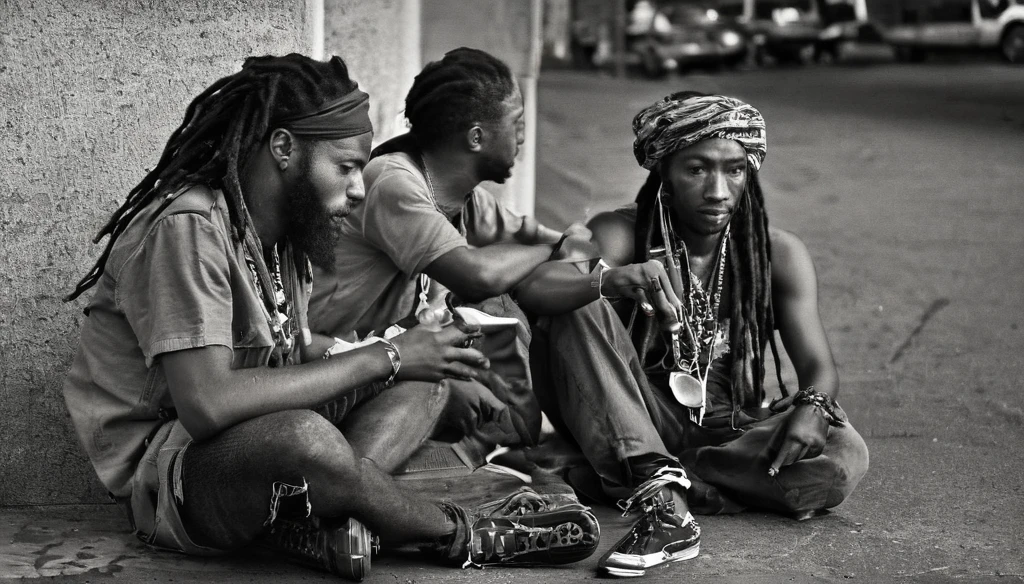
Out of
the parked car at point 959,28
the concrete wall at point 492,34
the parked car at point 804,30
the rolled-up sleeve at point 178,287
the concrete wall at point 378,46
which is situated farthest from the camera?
the parked car at point 804,30

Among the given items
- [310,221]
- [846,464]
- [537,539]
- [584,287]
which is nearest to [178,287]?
[310,221]

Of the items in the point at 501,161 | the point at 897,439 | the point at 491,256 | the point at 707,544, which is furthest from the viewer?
the point at 897,439

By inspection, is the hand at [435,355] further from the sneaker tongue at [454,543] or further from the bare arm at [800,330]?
the bare arm at [800,330]

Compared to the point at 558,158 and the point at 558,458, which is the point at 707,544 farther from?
the point at 558,158

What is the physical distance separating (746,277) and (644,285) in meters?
0.50

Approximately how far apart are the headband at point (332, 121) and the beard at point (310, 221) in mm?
94

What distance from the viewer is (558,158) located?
11734 mm

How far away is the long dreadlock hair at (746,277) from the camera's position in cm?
404

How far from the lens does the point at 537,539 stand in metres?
3.28

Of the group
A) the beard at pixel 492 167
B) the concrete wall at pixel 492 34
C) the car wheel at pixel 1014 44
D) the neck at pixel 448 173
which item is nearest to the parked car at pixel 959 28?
the car wheel at pixel 1014 44

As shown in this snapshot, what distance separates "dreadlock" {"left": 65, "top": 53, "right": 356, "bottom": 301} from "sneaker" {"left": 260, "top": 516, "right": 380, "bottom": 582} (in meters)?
0.75

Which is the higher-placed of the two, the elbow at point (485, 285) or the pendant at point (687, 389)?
the elbow at point (485, 285)

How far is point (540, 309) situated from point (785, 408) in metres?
0.84

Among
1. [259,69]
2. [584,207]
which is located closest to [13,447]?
[259,69]
